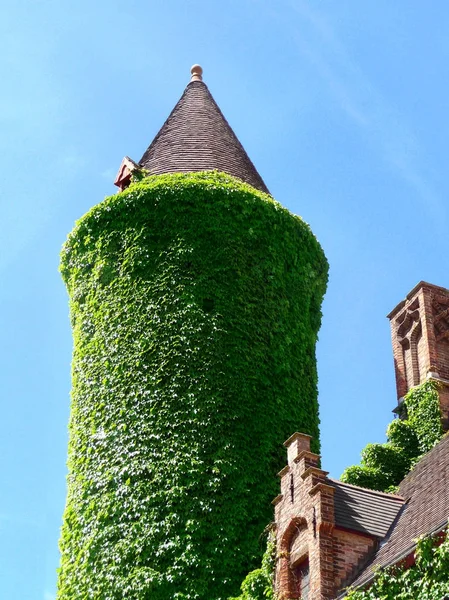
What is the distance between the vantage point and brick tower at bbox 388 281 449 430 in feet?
95.1

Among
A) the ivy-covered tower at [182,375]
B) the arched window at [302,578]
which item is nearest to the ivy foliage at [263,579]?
the arched window at [302,578]

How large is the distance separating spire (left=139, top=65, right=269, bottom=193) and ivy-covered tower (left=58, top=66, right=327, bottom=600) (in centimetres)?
12

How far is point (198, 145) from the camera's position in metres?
29.3

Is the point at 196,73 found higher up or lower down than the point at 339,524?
higher up

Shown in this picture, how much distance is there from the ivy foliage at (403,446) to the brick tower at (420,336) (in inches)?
38.7

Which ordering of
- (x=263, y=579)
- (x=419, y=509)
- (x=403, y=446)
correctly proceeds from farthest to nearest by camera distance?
(x=403, y=446) < (x=263, y=579) < (x=419, y=509)

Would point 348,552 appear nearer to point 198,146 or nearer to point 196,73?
point 198,146

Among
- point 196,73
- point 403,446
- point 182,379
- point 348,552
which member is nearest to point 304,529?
point 348,552

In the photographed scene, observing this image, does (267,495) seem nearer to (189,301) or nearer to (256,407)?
(256,407)

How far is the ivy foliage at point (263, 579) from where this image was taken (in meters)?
19.5

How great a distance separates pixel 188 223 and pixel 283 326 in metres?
2.84

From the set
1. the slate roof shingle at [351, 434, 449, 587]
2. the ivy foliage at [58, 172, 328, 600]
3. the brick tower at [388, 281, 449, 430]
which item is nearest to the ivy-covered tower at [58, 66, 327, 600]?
the ivy foliage at [58, 172, 328, 600]

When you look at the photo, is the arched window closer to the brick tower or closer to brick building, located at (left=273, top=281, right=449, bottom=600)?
brick building, located at (left=273, top=281, right=449, bottom=600)

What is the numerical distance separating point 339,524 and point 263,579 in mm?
1819
